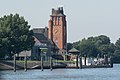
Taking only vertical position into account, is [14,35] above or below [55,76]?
above

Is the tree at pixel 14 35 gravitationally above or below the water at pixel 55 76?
above

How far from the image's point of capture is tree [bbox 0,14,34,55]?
178 m

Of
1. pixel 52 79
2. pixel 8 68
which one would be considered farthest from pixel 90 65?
pixel 52 79

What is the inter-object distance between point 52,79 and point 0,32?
228ft

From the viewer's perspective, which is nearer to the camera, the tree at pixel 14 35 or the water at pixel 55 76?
the water at pixel 55 76

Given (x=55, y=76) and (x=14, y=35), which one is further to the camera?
(x=14, y=35)

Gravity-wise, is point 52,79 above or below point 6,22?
below

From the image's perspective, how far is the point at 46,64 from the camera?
17725 centimetres

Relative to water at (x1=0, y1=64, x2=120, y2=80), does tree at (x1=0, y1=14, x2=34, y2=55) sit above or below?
above

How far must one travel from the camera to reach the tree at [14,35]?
584ft

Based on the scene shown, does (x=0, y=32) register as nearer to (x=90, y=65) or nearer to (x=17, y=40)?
(x=17, y=40)

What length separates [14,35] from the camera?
600 feet

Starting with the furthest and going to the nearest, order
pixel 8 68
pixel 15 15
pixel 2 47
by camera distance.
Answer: pixel 15 15 → pixel 2 47 → pixel 8 68

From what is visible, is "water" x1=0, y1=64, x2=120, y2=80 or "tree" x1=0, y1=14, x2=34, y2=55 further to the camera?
"tree" x1=0, y1=14, x2=34, y2=55
